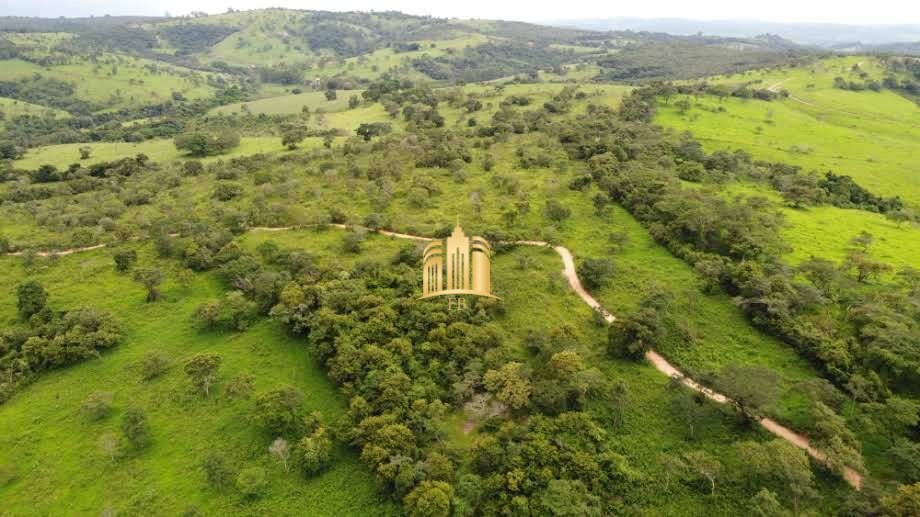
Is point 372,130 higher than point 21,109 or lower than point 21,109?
higher

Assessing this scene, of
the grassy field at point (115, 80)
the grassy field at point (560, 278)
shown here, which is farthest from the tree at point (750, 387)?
the grassy field at point (115, 80)

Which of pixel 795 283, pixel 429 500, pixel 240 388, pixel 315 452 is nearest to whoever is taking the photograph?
pixel 429 500

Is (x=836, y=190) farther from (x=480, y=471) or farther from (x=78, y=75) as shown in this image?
(x=78, y=75)

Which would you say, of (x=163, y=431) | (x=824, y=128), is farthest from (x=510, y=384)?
(x=824, y=128)

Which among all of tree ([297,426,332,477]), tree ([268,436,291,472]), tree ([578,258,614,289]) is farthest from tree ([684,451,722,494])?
tree ([268,436,291,472])

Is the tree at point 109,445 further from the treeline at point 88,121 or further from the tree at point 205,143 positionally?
the treeline at point 88,121

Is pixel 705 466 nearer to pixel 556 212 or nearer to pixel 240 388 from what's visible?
pixel 240 388
